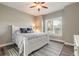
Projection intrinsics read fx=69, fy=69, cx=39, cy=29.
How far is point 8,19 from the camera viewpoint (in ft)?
10.2

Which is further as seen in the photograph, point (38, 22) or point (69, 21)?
point (38, 22)

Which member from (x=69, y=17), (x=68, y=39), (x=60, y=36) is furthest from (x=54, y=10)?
(x=68, y=39)

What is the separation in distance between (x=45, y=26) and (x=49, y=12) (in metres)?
0.63

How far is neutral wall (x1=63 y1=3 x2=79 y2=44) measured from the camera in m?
2.63

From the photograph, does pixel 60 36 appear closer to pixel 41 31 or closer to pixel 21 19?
pixel 41 31

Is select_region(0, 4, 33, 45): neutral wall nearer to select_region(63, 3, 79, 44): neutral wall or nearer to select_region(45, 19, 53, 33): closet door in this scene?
select_region(45, 19, 53, 33): closet door

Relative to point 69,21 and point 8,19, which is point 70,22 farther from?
point 8,19

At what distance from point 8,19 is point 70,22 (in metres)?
2.66

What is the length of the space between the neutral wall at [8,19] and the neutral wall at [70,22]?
150 centimetres

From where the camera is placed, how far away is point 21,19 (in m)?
3.45

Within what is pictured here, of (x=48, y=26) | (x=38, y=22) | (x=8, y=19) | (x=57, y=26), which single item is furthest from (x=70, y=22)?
(x=8, y=19)

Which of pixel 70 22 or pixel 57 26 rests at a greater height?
pixel 70 22

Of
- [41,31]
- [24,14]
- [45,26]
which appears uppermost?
[24,14]

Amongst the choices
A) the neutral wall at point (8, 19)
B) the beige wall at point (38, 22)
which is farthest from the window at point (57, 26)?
the neutral wall at point (8, 19)
